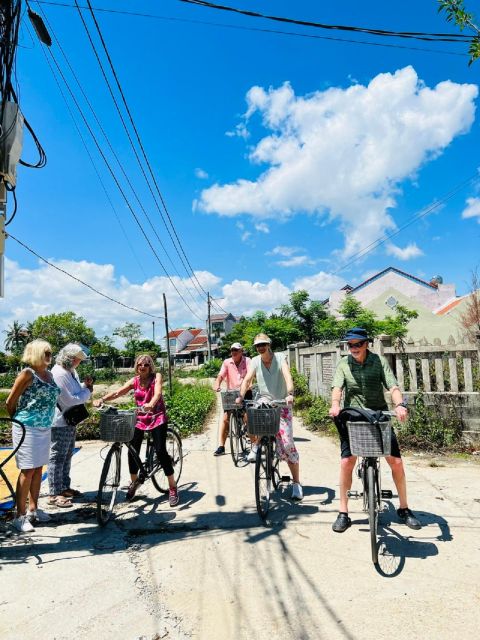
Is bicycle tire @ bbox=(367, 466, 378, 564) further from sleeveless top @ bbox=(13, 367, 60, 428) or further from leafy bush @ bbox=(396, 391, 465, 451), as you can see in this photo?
leafy bush @ bbox=(396, 391, 465, 451)

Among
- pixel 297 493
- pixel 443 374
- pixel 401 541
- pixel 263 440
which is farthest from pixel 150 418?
pixel 443 374

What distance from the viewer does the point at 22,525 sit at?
4.08m

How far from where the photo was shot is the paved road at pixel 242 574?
2.60 meters

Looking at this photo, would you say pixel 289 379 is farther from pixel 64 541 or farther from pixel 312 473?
pixel 64 541

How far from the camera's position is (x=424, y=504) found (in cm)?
452

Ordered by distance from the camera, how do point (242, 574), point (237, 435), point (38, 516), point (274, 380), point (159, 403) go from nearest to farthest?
point (242, 574), point (38, 516), point (159, 403), point (274, 380), point (237, 435)

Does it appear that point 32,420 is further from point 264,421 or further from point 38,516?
point 264,421

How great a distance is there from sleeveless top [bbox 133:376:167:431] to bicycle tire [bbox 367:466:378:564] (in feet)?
7.65

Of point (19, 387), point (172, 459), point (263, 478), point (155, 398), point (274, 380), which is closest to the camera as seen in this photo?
point (19, 387)

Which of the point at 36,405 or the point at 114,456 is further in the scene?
the point at 114,456

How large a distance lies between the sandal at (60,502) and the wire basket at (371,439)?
332 centimetres

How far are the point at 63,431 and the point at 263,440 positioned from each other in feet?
7.66

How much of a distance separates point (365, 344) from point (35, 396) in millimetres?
3278

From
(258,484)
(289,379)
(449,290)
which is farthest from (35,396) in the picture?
(449,290)
